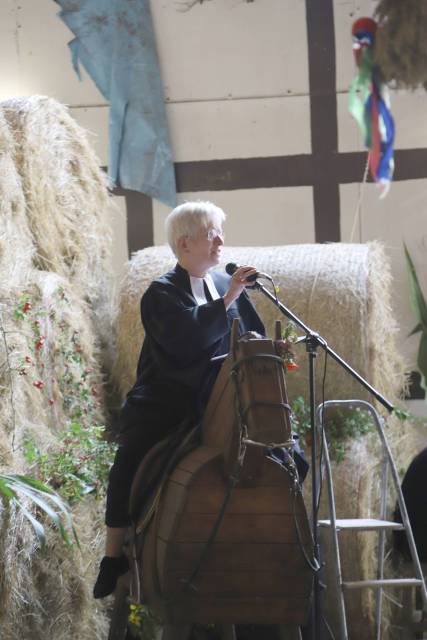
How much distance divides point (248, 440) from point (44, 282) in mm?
1572

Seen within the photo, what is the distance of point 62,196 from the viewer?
413 cm

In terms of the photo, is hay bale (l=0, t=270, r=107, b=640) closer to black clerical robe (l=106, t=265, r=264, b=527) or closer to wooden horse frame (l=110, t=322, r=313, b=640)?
black clerical robe (l=106, t=265, r=264, b=527)

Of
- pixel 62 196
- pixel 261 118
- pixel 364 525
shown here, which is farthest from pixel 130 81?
pixel 364 525

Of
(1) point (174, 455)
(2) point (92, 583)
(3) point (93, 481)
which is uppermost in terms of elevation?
(1) point (174, 455)

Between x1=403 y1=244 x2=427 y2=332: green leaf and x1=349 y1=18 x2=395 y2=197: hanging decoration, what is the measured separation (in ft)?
11.4

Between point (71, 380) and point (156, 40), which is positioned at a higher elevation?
point (156, 40)

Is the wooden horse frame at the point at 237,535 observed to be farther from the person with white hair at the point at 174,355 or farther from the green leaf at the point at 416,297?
the green leaf at the point at 416,297

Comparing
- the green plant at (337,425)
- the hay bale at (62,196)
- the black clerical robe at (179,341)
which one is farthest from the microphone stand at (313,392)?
the hay bale at (62,196)

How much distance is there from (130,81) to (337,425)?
2.28 metres

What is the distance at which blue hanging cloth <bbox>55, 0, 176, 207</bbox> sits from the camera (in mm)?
5211

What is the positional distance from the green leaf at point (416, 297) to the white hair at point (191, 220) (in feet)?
7.01

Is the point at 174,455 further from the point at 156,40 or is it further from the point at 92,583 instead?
the point at 156,40

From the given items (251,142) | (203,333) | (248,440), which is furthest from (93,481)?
(251,142)

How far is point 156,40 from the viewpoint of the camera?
5258 mm
